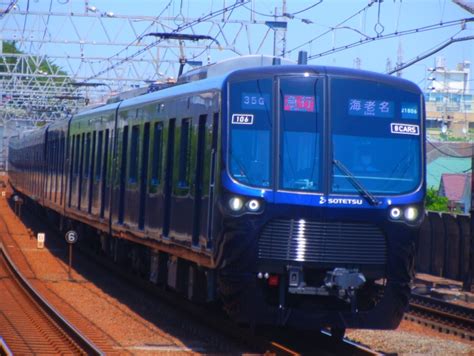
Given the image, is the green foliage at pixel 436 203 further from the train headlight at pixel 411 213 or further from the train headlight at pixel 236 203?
the train headlight at pixel 236 203

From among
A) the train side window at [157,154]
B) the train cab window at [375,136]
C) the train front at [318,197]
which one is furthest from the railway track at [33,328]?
the train cab window at [375,136]

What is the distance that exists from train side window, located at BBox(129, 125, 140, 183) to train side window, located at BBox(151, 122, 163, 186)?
4.35 feet

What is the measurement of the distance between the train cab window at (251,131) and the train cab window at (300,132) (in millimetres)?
141

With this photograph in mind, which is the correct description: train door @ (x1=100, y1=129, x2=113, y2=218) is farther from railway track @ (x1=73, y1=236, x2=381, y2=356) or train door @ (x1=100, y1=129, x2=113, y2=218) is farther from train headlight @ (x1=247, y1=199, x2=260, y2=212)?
train headlight @ (x1=247, y1=199, x2=260, y2=212)

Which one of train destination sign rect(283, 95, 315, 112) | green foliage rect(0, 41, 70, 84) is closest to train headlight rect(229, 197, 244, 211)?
train destination sign rect(283, 95, 315, 112)

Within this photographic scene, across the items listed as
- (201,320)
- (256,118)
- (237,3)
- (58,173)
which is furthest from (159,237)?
(58,173)

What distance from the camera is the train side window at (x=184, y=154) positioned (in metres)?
12.5

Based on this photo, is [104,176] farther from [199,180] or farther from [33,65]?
[33,65]

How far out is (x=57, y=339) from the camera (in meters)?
12.8

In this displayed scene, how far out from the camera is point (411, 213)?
11.0m

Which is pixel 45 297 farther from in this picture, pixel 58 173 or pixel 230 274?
pixel 58 173

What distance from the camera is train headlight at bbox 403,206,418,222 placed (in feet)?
36.0

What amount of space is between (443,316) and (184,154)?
5311mm

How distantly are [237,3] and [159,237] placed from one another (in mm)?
10042
